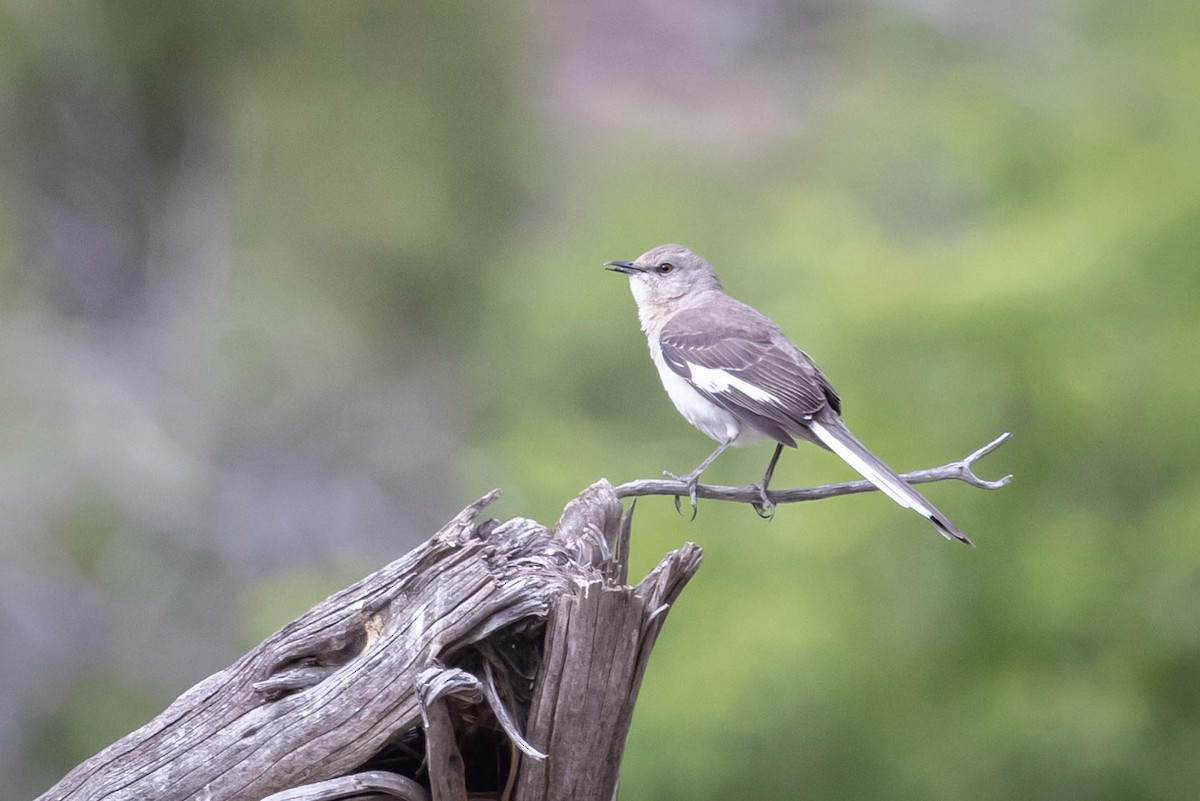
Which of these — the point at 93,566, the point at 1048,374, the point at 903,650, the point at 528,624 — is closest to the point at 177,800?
the point at 528,624

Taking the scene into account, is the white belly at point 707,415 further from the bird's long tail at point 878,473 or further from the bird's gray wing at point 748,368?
the bird's long tail at point 878,473

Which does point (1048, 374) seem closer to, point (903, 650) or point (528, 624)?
point (903, 650)

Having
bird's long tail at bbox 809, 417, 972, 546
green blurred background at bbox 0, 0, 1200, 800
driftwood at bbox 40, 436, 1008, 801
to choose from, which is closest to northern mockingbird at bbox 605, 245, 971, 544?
bird's long tail at bbox 809, 417, 972, 546

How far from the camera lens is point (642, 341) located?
10.8m

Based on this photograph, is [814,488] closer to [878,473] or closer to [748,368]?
[878,473]

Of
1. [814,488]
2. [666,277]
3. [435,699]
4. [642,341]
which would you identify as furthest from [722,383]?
[642,341]

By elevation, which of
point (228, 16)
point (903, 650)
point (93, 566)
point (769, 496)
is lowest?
point (769, 496)

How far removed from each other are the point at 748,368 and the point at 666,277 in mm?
1157

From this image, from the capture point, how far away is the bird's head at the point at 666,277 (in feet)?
17.2

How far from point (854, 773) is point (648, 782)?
110 centimetres

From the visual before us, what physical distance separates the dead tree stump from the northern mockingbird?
0.70 meters

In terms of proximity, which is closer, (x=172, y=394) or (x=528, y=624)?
(x=528, y=624)

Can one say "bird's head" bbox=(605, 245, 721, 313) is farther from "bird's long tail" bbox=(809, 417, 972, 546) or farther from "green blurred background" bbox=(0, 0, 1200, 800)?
"green blurred background" bbox=(0, 0, 1200, 800)

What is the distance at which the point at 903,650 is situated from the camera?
6.45 m
